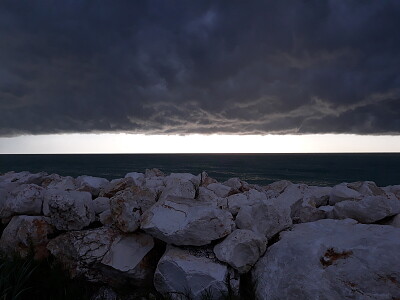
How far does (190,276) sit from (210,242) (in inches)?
21.0

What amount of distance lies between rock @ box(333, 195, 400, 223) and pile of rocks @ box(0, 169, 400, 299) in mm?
16

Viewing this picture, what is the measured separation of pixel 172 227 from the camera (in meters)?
3.90

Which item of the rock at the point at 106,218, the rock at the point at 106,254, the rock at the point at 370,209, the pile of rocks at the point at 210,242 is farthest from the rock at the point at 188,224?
the rock at the point at 370,209

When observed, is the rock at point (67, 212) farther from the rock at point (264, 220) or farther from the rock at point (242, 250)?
the rock at point (264, 220)

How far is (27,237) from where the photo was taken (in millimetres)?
4625

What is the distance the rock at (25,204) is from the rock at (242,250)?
11.2 ft

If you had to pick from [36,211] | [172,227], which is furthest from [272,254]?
[36,211]

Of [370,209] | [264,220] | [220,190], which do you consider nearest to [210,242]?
[264,220]

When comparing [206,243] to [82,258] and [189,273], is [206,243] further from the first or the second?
[82,258]

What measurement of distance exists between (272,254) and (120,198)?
7.63 feet

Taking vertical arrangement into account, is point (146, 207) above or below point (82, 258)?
above

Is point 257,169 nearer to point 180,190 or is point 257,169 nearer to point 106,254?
point 180,190

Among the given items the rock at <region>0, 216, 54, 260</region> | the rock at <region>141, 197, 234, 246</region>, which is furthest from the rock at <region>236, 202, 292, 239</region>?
the rock at <region>0, 216, 54, 260</region>

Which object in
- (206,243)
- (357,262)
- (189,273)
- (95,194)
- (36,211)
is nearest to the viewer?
(357,262)
